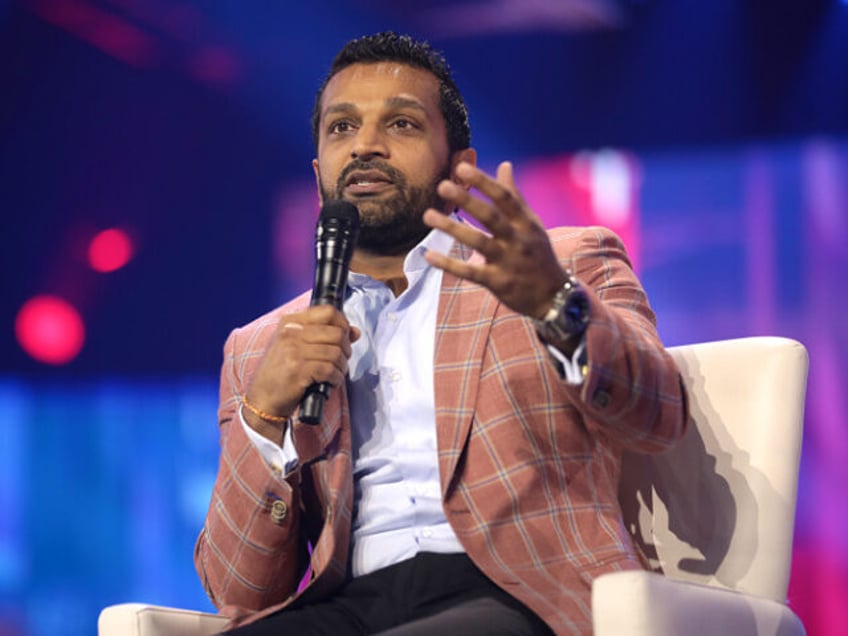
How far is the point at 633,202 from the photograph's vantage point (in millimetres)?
2854

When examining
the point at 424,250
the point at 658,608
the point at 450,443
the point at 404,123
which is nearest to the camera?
the point at 658,608

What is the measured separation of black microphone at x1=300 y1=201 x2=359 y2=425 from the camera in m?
1.39

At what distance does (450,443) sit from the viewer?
150cm

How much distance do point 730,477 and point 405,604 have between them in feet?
1.63

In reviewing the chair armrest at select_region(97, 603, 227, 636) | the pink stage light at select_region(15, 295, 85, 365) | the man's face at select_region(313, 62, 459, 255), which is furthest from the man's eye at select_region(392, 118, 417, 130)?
the pink stage light at select_region(15, 295, 85, 365)

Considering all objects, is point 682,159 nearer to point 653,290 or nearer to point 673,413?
point 653,290

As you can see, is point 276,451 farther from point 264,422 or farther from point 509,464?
point 509,464

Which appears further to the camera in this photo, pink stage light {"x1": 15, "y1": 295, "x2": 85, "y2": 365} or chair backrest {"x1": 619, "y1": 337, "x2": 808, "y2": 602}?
pink stage light {"x1": 15, "y1": 295, "x2": 85, "y2": 365}

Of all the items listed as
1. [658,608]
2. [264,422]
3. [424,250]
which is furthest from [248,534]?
[658,608]

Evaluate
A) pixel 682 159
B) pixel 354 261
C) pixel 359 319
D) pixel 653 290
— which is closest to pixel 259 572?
pixel 359 319

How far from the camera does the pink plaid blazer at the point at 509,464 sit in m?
1.38

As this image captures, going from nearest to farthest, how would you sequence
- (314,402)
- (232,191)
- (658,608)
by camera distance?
(658,608) < (314,402) < (232,191)

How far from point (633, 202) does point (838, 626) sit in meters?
1.16

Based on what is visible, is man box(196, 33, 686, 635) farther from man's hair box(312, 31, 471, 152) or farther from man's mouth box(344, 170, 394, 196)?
man's hair box(312, 31, 471, 152)
